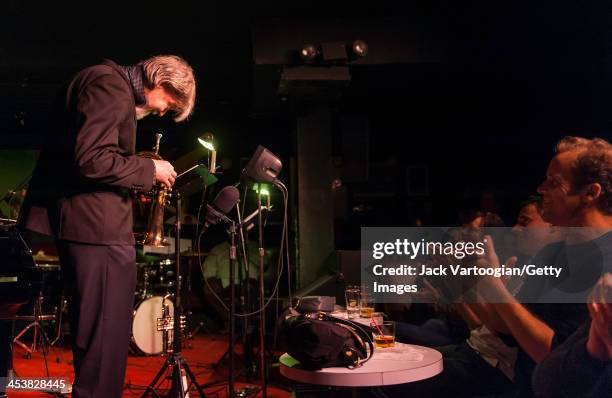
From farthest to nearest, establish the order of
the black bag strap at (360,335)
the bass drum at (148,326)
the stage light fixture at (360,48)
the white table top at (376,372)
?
1. the bass drum at (148,326)
2. the stage light fixture at (360,48)
3. the black bag strap at (360,335)
4. the white table top at (376,372)

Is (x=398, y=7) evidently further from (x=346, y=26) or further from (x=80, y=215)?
(x=80, y=215)

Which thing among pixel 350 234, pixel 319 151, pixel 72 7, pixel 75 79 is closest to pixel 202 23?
pixel 72 7

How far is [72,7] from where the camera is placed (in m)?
5.11

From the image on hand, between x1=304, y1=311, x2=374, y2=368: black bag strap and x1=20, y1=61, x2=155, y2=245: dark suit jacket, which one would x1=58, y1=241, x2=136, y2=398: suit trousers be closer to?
x1=20, y1=61, x2=155, y2=245: dark suit jacket

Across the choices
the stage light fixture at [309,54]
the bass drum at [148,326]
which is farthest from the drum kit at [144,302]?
the stage light fixture at [309,54]

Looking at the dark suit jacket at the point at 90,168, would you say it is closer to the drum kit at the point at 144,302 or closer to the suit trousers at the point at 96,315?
the suit trousers at the point at 96,315

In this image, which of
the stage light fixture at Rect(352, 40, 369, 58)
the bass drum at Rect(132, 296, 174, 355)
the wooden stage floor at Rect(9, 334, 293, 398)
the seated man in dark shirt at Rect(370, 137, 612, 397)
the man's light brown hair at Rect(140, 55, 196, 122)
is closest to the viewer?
the seated man in dark shirt at Rect(370, 137, 612, 397)

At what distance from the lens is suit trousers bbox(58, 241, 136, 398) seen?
5.25 ft

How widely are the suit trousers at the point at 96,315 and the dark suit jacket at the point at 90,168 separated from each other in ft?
0.20

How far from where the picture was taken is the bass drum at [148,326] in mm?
5086

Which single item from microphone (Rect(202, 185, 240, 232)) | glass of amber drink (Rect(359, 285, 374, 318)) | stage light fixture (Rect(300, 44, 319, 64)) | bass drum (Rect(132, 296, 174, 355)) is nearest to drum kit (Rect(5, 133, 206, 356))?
bass drum (Rect(132, 296, 174, 355))

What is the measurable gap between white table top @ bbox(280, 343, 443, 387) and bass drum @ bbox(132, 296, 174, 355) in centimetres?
378

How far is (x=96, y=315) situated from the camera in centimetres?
163

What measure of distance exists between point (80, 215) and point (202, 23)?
14.2 ft
